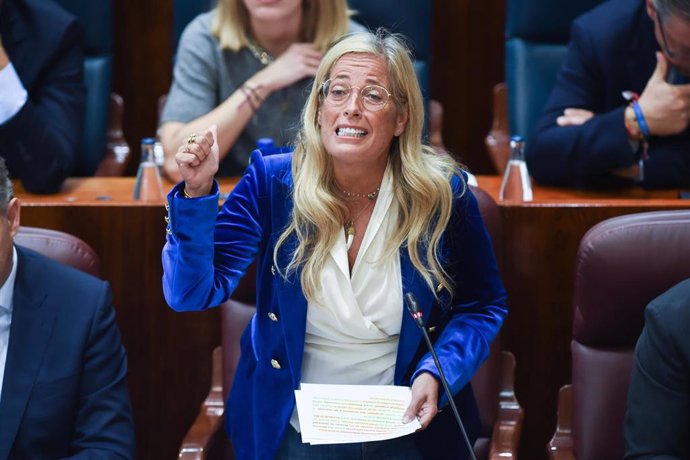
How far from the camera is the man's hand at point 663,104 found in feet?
5.65

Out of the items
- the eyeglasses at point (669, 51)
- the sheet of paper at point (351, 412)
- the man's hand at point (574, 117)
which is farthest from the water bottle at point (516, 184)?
the sheet of paper at point (351, 412)

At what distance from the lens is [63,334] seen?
1.29 m

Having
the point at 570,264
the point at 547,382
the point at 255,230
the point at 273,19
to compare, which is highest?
the point at 273,19

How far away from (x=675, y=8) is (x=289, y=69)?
0.63 metres

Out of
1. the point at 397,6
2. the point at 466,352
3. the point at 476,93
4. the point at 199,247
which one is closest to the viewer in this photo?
the point at 199,247

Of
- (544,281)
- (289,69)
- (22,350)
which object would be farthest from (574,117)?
(22,350)

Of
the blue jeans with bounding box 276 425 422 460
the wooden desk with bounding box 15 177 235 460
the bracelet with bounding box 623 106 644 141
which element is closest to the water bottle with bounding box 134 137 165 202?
the wooden desk with bounding box 15 177 235 460

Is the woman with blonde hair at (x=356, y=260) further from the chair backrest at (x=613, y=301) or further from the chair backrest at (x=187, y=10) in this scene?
the chair backrest at (x=187, y=10)

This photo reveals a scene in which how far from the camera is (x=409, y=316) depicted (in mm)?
1270

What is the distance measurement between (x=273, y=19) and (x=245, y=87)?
123 mm

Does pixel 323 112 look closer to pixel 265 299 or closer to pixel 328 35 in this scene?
pixel 265 299

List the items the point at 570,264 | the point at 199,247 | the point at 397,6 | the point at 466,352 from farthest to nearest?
1. the point at 397,6
2. the point at 570,264
3. the point at 466,352
4. the point at 199,247

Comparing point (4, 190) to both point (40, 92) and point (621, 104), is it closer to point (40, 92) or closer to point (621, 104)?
point (40, 92)

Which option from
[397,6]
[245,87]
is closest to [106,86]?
[245,87]
